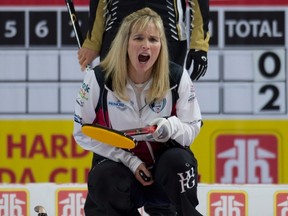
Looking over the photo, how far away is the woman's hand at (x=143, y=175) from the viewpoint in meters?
3.20

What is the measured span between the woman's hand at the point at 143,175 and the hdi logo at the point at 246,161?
1.72m

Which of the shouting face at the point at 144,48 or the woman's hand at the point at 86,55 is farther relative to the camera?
the woman's hand at the point at 86,55

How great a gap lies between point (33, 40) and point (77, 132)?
165cm

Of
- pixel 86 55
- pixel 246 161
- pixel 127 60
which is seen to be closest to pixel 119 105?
pixel 127 60

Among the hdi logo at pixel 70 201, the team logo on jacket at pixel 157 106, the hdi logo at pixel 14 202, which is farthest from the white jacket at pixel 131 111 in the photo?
the hdi logo at pixel 14 202

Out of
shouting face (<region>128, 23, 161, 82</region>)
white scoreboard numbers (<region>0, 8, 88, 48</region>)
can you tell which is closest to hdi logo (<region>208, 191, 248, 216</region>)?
shouting face (<region>128, 23, 161, 82</region>)

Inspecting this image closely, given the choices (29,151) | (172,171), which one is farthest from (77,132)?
(29,151)

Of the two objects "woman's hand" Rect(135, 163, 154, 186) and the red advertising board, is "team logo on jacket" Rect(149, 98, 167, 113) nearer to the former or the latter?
"woman's hand" Rect(135, 163, 154, 186)

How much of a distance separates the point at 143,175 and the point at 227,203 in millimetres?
879

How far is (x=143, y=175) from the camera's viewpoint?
126 inches

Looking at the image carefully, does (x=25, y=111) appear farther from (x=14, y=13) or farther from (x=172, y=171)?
(x=172, y=171)

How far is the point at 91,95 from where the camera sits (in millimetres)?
3252

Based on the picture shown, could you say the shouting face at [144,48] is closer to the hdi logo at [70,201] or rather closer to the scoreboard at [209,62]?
the hdi logo at [70,201]

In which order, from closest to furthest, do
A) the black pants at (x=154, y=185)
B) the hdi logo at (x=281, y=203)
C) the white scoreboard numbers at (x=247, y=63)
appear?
the black pants at (x=154, y=185) < the hdi logo at (x=281, y=203) < the white scoreboard numbers at (x=247, y=63)
